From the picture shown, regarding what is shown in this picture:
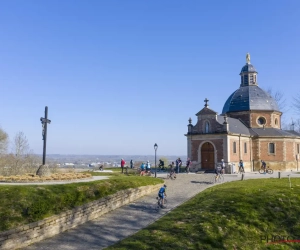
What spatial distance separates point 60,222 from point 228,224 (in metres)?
7.00

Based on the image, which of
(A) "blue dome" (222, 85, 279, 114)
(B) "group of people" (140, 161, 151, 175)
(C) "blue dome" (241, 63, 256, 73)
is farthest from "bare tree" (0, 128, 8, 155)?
(C) "blue dome" (241, 63, 256, 73)

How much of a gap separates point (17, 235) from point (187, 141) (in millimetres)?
29165

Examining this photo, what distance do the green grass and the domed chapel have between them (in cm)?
2184

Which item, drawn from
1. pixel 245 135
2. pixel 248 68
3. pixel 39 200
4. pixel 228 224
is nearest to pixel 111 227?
pixel 39 200

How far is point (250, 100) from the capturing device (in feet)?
142

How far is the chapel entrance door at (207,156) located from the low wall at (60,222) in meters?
19.7

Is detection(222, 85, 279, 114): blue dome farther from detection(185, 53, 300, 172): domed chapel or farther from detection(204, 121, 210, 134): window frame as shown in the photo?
detection(204, 121, 210, 134): window frame

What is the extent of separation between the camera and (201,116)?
3734cm

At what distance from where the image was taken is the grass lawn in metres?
11.3

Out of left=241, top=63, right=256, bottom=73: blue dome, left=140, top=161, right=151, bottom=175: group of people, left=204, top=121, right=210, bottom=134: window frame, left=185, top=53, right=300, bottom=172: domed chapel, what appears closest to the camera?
left=140, top=161, right=151, bottom=175: group of people

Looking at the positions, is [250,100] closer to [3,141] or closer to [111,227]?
[111,227]

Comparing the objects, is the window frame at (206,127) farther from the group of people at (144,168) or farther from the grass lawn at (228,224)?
the grass lawn at (228,224)

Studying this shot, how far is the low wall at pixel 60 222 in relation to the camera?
34.0ft

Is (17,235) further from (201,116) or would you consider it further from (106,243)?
(201,116)
